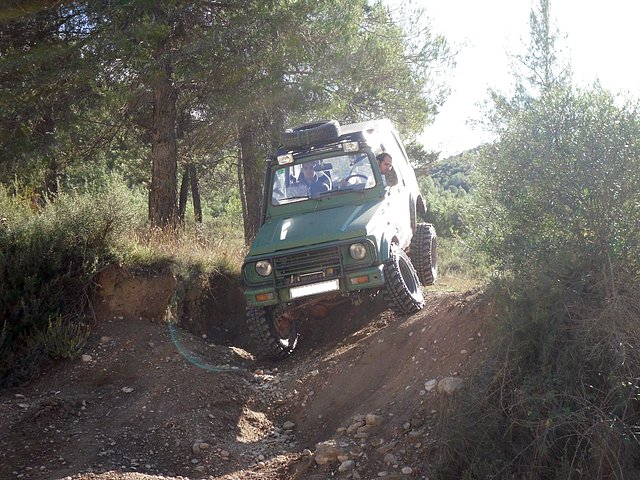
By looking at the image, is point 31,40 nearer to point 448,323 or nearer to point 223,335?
point 223,335

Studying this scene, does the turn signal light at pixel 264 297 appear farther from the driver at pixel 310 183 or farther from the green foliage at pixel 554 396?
the green foliage at pixel 554 396

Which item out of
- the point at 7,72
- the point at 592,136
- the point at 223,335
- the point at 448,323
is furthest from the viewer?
the point at 7,72

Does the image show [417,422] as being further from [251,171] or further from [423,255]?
[251,171]

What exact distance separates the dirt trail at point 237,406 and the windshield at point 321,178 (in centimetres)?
162

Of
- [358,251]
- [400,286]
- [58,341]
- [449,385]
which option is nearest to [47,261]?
[58,341]

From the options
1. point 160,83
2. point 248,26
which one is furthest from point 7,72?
point 248,26

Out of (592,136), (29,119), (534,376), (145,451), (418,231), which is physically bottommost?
(145,451)

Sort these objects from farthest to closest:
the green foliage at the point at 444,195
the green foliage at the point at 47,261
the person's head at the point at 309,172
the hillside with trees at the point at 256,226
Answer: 1. the green foliage at the point at 444,195
2. the person's head at the point at 309,172
3. the green foliage at the point at 47,261
4. the hillside with trees at the point at 256,226

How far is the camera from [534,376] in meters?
4.52

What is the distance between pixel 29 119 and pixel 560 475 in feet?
28.6

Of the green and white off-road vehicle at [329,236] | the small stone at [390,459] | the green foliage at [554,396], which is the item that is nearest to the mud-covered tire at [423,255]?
the green and white off-road vehicle at [329,236]

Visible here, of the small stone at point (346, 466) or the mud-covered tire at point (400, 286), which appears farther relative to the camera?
the mud-covered tire at point (400, 286)

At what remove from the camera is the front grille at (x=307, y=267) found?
713 centimetres

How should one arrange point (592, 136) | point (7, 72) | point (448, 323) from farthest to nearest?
point (7, 72)
point (448, 323)
point (592, 136)
